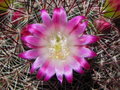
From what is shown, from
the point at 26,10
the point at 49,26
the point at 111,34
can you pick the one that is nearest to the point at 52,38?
the point at 49,26

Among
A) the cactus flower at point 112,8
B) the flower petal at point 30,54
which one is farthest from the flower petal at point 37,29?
the cactus flower at point 112,8

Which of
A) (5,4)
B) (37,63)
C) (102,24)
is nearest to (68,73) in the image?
(37,63)

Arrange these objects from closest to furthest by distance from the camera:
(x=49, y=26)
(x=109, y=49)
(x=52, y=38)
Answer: (x=49, y=26) < (x=52, y=38) < (x=109, y=49)

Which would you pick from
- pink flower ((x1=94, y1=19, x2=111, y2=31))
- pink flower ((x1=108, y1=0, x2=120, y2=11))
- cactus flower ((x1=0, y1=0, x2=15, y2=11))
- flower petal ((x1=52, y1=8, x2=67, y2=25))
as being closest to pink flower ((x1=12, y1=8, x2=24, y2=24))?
cactus flower ((x1=0, y1=0, x2=15, y2=11))

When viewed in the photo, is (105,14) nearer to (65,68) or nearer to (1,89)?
(65,68)

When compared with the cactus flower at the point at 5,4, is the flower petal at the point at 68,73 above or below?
below

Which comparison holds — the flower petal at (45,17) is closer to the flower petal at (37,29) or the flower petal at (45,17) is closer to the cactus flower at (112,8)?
the flower petal at (37,29)
